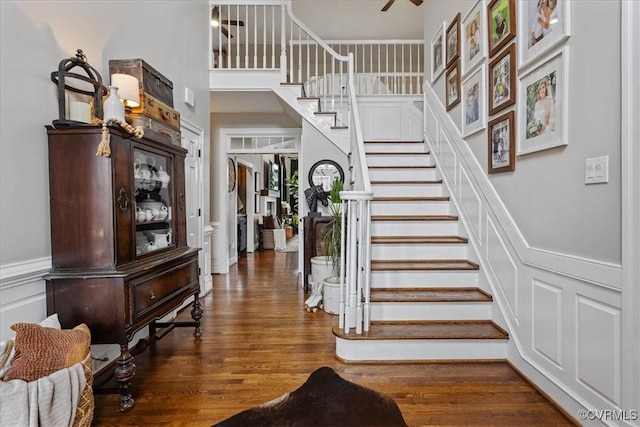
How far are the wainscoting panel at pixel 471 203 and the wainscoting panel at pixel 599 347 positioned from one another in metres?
1.19

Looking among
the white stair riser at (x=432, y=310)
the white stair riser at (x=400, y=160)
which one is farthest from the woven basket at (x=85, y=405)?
the white stair riser at (x=400, y=160)

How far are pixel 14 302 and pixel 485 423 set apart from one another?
2.38 meters

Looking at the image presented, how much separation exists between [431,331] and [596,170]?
1.44m

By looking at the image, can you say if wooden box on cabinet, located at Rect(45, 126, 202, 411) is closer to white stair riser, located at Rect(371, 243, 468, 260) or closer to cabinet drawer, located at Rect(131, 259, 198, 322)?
cabinet drawer, located at Rect(131, 259, 198, 322)

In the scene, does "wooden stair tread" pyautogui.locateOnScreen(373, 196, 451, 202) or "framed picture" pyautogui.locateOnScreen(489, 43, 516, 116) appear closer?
"framed picture" pyautogui.locateOnScreen(489, 43, 516, 116)

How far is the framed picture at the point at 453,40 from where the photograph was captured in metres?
3.42

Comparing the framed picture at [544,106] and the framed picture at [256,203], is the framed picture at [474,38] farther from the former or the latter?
the framed picture at [256,203]

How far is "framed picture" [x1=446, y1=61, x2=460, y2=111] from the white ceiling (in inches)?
85.8

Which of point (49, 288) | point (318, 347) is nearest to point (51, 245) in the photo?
point (49, 288)

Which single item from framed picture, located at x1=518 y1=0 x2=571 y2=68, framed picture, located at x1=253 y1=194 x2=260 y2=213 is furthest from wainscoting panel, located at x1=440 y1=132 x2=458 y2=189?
framed picture, located at x1=253 y1=194 x2=260 y2=213

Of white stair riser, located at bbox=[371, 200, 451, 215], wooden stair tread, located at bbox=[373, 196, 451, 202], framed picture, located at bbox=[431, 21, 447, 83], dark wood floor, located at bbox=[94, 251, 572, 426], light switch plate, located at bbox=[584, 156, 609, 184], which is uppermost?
framed picture, located at bbox=[431, 21, 447, 83]

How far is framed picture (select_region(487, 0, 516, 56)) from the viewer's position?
2.35 metres

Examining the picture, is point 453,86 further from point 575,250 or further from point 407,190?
point 575,250

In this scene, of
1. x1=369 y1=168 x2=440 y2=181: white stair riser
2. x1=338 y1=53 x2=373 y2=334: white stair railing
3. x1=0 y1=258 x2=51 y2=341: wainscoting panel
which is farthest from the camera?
x1=369 y1=168 x2=440 y2=181: white stair riser
